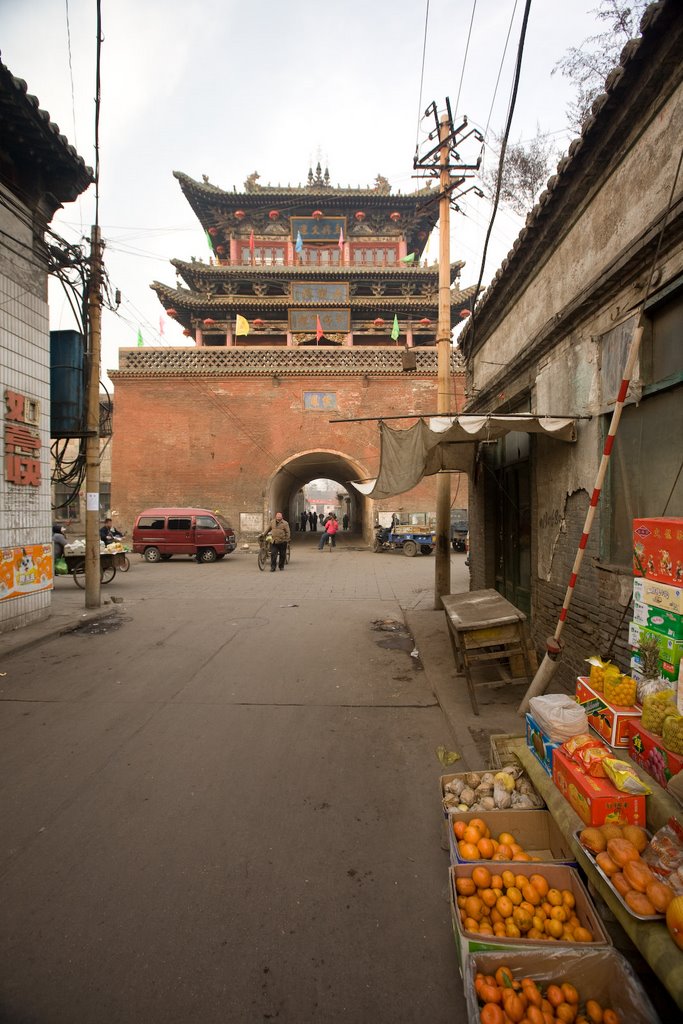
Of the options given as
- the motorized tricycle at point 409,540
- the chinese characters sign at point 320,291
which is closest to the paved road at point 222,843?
the motorized tricycle at point 409,540

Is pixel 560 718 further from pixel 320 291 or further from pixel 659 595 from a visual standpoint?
pixel 320 291

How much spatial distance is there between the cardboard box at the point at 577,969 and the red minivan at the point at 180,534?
53.7ft

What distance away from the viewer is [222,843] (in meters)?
2.76

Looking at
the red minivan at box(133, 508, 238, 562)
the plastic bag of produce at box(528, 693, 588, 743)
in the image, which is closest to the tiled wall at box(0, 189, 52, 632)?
the plastic bag of produce at box(528, 693, 588, 743)

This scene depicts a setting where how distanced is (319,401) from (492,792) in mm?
20665

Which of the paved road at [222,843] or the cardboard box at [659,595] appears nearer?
the paved road at [222,843]

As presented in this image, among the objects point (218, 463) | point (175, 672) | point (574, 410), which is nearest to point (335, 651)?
point (175, 672)

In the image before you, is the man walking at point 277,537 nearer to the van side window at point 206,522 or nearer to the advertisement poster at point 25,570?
the van side window at point 206,522

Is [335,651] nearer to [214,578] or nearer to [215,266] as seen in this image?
[214,578]

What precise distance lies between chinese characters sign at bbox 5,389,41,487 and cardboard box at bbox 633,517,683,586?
791cm

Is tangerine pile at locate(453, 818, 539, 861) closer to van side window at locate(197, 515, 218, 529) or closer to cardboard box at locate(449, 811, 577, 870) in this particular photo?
cardboard box at locate(449, 811, 577, 870)

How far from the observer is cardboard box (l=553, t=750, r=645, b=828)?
2166 millimetres

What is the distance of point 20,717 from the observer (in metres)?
4.50

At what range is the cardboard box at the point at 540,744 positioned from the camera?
2.71 metres
